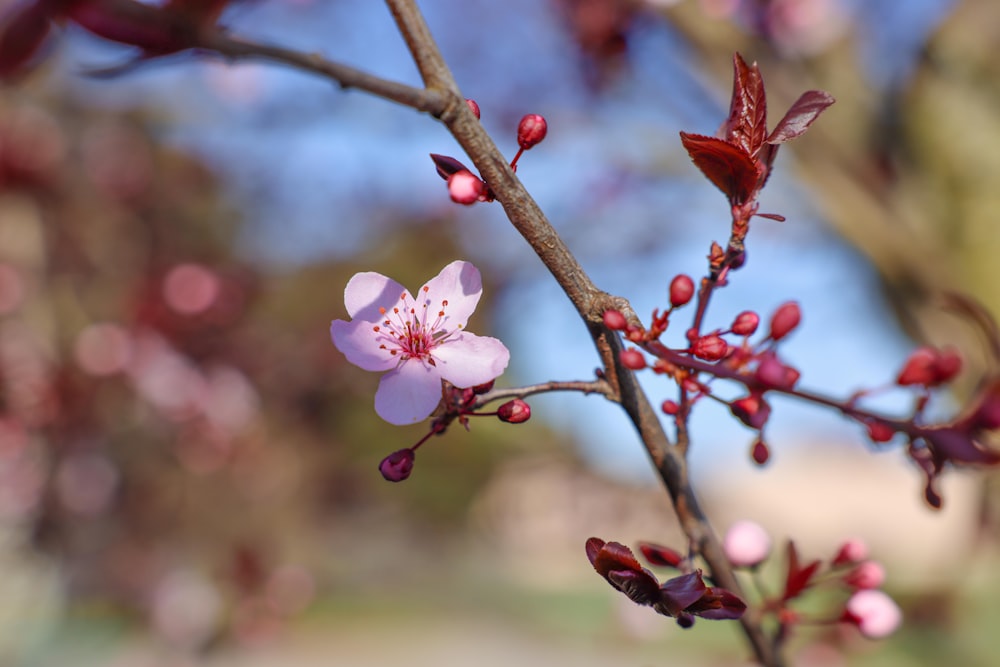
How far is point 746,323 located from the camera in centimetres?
61

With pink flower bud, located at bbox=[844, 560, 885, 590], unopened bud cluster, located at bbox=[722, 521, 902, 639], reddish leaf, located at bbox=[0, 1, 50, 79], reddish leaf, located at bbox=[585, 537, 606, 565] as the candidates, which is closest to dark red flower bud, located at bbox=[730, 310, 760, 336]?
reddish leaf, located at bbox=[585, 537, 606, 565]

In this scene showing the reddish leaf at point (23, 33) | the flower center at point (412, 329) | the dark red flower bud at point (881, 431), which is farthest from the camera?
the flower center at point (412, 329)

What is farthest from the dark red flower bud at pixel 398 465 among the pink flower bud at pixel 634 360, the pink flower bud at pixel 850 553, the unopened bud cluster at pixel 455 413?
the pink flower bud at pixel 850 553

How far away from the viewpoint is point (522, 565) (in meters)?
6.51

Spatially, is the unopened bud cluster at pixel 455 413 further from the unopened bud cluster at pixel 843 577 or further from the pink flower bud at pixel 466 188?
the unopened bud cluster at pixel 843 577

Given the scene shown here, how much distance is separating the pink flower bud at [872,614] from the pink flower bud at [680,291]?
19.8 inches

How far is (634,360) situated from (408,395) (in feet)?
0.69

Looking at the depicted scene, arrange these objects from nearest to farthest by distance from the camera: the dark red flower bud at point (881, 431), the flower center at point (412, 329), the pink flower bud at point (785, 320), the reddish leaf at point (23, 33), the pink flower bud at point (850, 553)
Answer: the reddish leaf at point (23, 33) → the dark red flower bud at point (881, 431) → the pink flower bud at point (785, 320) → the flower center at point (412, 329) → the pink flower bud at point (850, 553)

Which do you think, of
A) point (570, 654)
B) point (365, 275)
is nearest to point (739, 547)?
point (365, 275)

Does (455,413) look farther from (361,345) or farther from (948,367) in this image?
(948,367)

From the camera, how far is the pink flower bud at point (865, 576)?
0.85 meters

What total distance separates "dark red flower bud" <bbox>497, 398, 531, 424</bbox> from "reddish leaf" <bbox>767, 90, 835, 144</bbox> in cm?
31

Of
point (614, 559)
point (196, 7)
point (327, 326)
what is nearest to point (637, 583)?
point (614, 559)

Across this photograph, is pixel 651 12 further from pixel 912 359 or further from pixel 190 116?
pixel 190 116
